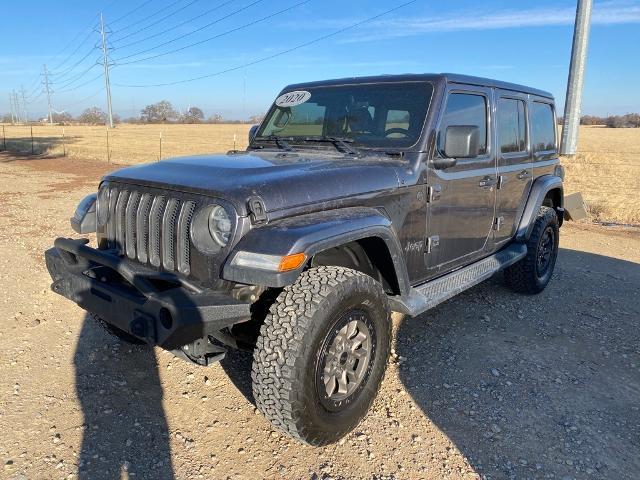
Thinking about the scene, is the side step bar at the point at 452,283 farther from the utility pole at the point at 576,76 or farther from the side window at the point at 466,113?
the utility pole at the point at 576,76

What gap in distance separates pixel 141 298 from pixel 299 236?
90 cm

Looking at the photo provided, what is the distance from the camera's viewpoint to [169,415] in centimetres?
318

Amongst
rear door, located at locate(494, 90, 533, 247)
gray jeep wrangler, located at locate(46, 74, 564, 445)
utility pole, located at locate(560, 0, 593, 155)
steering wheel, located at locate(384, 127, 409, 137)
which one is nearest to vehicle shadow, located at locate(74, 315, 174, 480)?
gray jeep wrangler, located at locate(46, 74, 564, 445)

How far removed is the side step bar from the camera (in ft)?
11.1

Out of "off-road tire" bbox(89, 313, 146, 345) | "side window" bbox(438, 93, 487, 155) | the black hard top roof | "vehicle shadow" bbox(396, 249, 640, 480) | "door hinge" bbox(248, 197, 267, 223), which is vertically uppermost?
the black hard top roof

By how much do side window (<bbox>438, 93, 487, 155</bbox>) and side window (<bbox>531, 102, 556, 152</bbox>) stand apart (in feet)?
3.81

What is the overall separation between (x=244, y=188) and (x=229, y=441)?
1472 millimetres

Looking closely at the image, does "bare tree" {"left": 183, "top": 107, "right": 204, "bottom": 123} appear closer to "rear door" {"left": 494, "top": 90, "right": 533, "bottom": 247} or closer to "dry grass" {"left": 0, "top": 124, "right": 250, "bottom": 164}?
"dry grass" {"left": 0, "top": 124, "right": 250, "bottom": 164}

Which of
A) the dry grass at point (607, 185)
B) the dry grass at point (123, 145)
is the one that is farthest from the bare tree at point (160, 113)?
the dry grass at point (607, 185)

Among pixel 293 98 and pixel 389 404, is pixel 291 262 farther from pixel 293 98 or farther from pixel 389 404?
pixel 293 98

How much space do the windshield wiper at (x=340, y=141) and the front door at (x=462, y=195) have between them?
1.89ft

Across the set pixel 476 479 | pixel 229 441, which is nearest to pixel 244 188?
pixel 229 441

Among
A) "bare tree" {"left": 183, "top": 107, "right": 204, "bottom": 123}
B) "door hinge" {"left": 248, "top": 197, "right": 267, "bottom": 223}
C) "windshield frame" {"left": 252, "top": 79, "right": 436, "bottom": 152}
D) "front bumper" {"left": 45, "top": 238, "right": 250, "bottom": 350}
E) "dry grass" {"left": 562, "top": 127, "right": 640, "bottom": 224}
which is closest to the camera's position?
"front bumper" {"left": 45, "top": 238, "right": 250, "bottom": 350}

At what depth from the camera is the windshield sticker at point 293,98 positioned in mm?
4379
